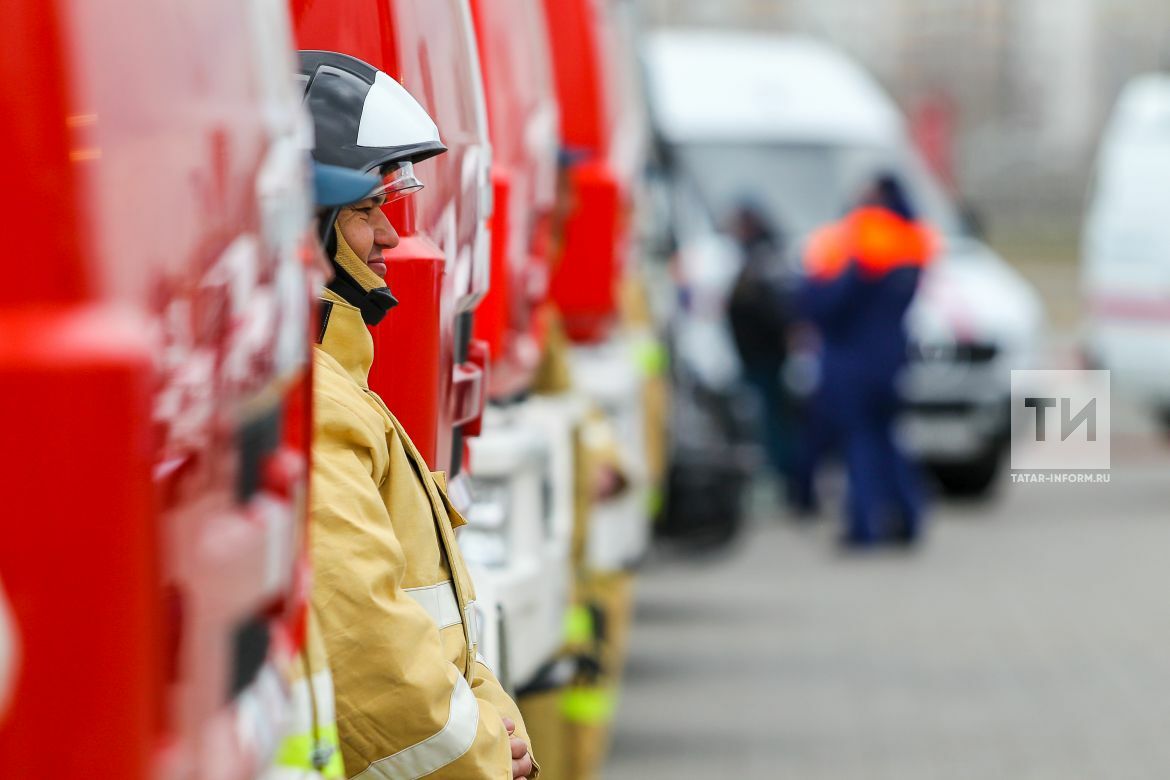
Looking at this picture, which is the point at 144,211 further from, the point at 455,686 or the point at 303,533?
the point at 455,686

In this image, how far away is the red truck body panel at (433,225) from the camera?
10.9 ft

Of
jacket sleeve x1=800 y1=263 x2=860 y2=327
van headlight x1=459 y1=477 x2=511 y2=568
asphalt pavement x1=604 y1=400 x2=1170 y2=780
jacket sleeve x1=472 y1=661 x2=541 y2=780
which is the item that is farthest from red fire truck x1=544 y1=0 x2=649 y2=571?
jacket sleeve x1=800 y1=263 x2=860 y2=327

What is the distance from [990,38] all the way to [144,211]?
4067cm

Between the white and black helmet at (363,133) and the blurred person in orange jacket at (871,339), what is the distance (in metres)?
8.34

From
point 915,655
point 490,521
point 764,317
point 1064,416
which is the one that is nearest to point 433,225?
point 490,521

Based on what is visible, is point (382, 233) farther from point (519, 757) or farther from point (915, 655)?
point (915, 655)

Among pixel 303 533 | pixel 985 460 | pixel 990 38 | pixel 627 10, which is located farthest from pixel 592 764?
pixel 990 38

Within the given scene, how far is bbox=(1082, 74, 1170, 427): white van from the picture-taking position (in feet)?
41.8

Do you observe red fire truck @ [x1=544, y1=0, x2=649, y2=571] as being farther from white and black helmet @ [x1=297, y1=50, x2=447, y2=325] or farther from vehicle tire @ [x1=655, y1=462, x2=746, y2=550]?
white and black helmet @ [x1=297, y1=50, x2=447, y2=325]

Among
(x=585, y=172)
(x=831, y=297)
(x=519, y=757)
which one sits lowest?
(x=831, y=297)

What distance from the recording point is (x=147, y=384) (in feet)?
5.69

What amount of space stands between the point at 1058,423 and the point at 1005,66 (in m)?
29.1

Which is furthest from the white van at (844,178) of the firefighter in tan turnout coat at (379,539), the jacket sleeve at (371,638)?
the jacket sleeve at (371,638)

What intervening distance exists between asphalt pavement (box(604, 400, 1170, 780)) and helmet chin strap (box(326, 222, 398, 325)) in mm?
3899
